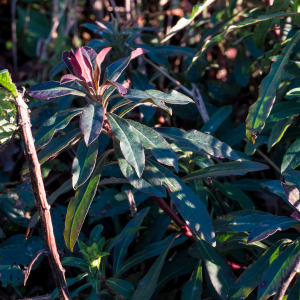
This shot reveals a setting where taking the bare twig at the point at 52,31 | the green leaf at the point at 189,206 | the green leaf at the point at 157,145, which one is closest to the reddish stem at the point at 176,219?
the green leaf at the point at 189,206

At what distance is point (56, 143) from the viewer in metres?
1.04

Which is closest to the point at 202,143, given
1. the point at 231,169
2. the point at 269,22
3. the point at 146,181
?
the point at 231,169

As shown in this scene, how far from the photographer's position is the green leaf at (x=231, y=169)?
1047 millimetres

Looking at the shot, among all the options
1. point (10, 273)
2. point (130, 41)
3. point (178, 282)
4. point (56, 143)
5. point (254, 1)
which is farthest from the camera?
point (254, 1)

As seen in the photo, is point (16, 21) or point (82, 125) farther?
point (16, 21)

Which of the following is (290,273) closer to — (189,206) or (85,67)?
(189,206)

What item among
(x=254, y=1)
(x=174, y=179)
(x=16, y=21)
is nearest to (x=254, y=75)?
(x=254, y=1)

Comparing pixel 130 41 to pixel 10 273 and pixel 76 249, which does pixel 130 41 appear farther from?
pixel 10 273

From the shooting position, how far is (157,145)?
3.28ft

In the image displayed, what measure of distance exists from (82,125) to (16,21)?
2.65 meters

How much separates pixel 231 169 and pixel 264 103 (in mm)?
265

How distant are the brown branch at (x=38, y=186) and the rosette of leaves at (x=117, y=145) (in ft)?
0.25

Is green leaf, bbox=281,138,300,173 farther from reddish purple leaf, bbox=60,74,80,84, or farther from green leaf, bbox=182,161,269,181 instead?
reddish purple leaf, bbox=60,74,80,84

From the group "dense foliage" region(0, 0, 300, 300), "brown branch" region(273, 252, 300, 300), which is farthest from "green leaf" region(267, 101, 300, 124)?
"brown branch" region(273, 252, 300, 300)
